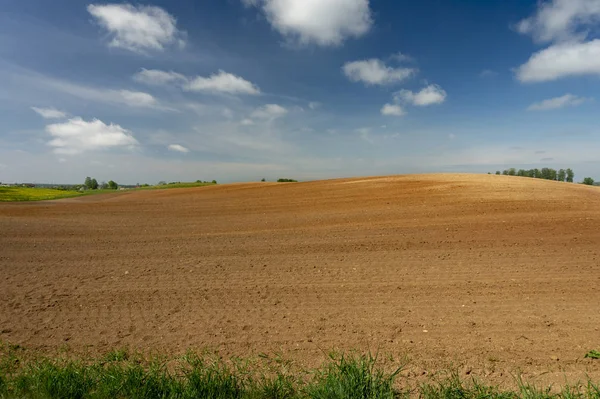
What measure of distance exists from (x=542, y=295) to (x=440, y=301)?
1.83m

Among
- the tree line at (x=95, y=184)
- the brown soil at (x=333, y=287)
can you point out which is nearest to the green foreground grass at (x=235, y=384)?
the brown soil at (x=333, y=287)

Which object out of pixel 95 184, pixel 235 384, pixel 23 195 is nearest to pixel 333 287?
pixel 235 384

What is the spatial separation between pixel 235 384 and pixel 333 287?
3356mm

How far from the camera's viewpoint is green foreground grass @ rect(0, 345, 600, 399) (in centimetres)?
333

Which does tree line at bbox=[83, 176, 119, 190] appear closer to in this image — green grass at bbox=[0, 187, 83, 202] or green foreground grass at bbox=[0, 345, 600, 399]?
green grass at bbox=[0, 187, 83, 202]

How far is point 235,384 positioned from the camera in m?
3.53

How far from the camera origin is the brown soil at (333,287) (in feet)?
15.0

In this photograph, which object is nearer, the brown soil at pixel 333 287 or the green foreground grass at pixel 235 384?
the green foreground grass at pixel 235 384

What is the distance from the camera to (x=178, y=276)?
7.48 meters

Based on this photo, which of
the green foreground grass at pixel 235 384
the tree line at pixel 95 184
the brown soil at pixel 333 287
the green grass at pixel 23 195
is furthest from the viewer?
the tree line at pixel 95 184

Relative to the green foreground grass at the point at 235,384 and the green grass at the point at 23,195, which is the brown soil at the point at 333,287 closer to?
the green foreground grass at the point at 235,384

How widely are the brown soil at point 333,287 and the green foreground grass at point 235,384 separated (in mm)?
474

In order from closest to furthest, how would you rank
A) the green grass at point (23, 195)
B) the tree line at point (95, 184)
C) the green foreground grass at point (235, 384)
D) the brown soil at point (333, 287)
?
the green foreground grass at point (235, 384) < the brown soil at point (333, 287) < the green grass at point (23, 195) < the tree line at point (95, 184)

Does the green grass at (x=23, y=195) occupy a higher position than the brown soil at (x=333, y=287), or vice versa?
the green grass at (x=23, y=195)
